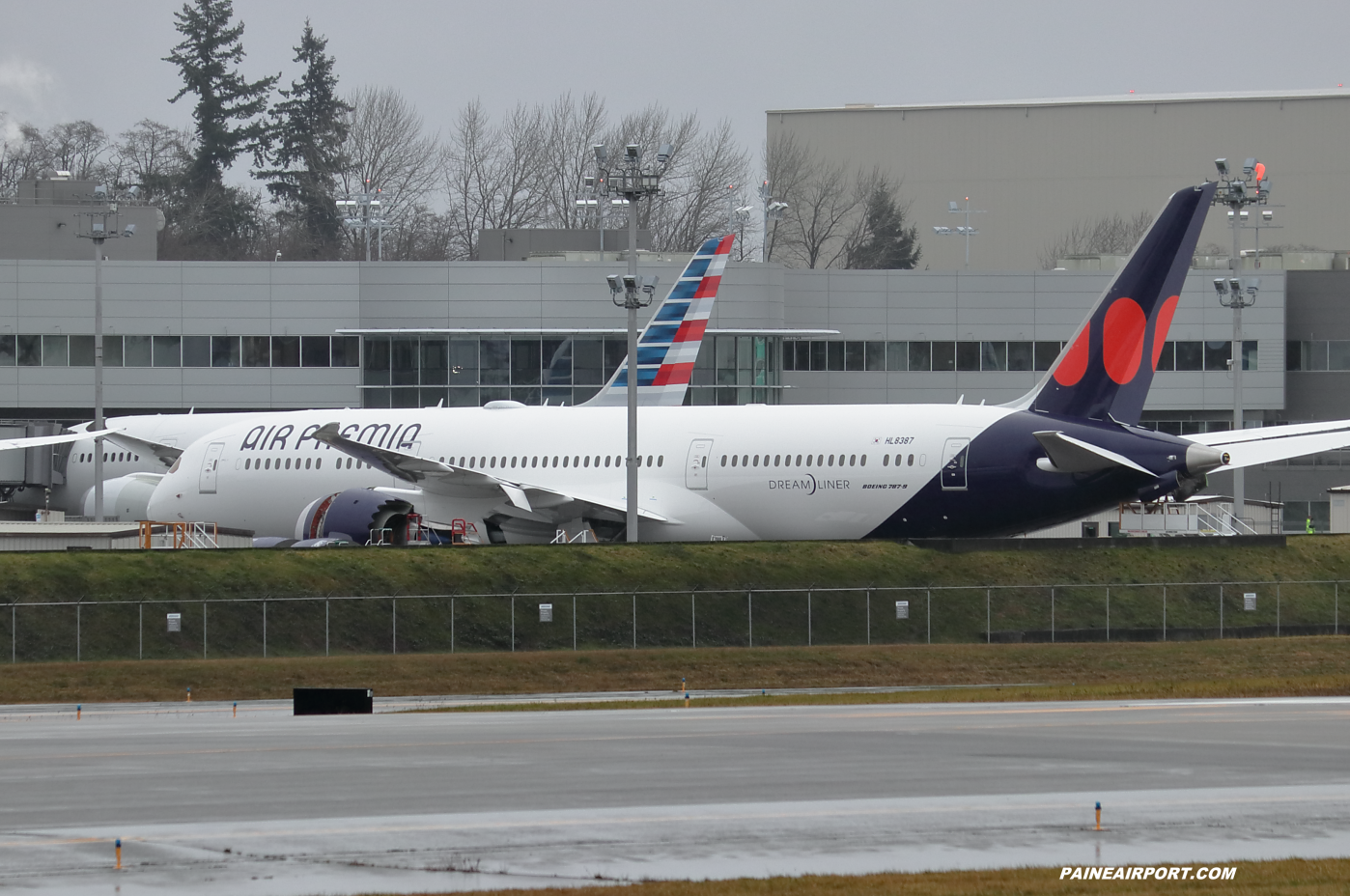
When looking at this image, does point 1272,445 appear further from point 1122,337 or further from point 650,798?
point 650,798

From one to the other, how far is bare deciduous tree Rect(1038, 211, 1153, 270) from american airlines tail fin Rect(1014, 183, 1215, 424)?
83741mm

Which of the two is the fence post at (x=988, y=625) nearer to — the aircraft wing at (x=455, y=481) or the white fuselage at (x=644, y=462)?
the white fuselage at (x=644, y=462)

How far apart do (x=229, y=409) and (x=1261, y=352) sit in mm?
43859

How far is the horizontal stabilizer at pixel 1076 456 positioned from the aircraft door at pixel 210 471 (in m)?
21.3

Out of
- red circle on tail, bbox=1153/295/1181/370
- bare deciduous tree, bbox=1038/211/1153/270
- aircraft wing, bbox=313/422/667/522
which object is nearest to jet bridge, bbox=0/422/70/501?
aircraft wing, bbox=313/422/667/522

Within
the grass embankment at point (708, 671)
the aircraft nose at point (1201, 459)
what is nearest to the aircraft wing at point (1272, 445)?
the aircraft nose at point (1201, 459)

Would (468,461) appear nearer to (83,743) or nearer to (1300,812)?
(83,743)

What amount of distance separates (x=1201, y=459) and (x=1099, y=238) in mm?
88691

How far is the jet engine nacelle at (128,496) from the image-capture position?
167 ft

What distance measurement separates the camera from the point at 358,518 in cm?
3953

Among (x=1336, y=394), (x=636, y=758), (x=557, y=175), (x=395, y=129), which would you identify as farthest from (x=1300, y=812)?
(x=395, y=129)

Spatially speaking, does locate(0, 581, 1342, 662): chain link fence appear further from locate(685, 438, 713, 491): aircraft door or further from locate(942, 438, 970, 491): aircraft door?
locate(685, 438, 713, 491): aircraft door

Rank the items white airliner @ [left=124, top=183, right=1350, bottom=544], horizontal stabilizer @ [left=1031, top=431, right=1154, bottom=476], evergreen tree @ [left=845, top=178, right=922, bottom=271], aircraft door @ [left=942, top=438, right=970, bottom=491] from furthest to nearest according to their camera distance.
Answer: evergreen tree @ [left=845, top=178, right=922, bottom=271], aircraft door @ [left=942, top=438, right=970, bottom=491], white airliner @ [left=124, top=183, right=1350, bottom=544], horizontal stabilizer @ [left=1031, top=431, right=1154, bottom=476]

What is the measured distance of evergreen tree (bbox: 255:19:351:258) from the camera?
12162 centimetres
